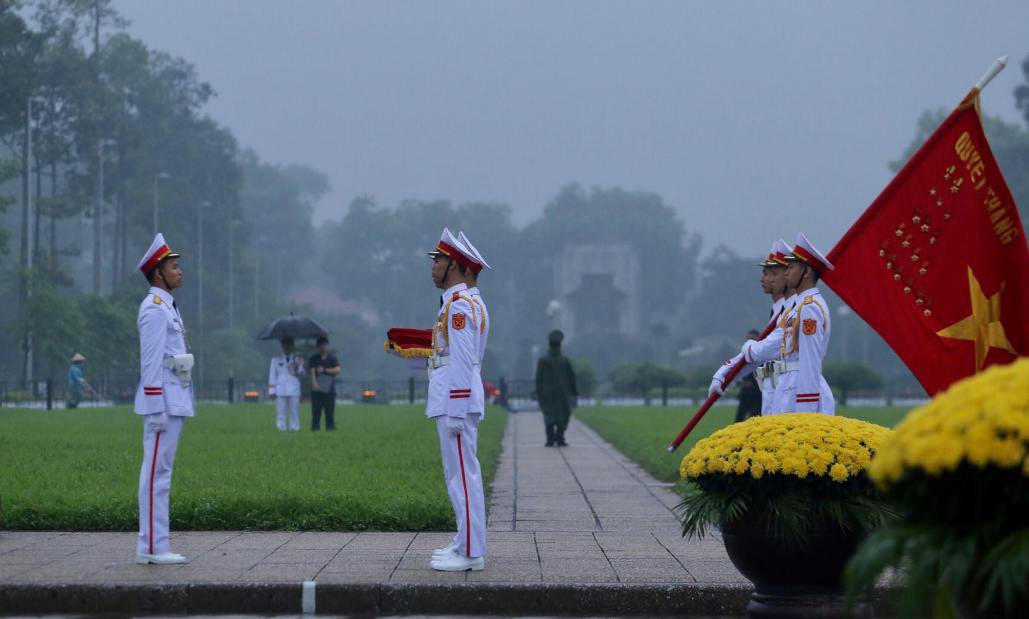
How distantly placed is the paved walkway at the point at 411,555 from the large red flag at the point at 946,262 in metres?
1.64

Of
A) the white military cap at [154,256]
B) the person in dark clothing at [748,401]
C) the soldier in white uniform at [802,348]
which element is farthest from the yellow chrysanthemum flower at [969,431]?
the person in dark clothing at [748,401]

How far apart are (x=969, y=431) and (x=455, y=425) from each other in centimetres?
482

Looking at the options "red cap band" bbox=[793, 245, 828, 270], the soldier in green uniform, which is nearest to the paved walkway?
"red cap band" bbox=[793, 245, 828, 270]

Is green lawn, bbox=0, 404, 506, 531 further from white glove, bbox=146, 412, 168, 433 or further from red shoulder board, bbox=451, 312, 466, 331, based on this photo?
red shoulder board, bbox=451, 312, 466, 331

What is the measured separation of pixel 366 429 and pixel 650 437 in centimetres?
533

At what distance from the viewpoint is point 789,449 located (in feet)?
23.1

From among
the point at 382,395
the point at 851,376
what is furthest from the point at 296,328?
the point at 382,395

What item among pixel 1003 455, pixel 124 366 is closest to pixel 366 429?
pixel 1003 455

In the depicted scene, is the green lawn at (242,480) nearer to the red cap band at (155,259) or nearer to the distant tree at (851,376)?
the red cap band at (155,259)

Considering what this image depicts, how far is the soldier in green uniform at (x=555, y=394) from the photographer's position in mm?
25219

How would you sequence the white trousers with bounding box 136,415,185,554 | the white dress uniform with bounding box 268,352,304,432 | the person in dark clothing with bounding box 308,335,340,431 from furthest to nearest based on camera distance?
1. the person in dark clothing with bounding box 308,335,340,431
2. the white dress uniform with bounding box 268,352,304,432
3. the white trousers with bounding box 136,415,185,554

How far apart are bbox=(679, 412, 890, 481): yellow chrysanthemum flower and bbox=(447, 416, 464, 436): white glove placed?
199cm

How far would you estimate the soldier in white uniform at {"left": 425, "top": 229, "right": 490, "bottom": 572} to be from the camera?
8.94m

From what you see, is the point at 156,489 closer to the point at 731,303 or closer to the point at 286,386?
the point at 286,386
